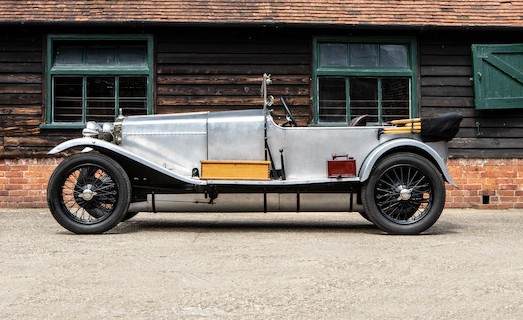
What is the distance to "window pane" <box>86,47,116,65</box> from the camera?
1148cm

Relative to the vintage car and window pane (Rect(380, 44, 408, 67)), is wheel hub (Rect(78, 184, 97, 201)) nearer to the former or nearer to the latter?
the vintage car

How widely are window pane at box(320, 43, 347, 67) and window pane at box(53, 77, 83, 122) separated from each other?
4092mm

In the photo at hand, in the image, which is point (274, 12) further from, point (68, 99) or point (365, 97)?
point (68, 99)

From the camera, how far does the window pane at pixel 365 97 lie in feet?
38.4

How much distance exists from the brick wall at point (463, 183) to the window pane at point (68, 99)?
0.81m

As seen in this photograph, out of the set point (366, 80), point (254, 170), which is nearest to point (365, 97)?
point (366, 80)

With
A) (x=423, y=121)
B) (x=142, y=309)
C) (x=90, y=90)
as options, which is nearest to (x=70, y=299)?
(x=142, y=309)

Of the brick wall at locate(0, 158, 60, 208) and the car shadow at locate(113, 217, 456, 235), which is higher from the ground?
the brick wall at locate(0, 158, 60, 208)

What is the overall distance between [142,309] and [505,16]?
32.4ft

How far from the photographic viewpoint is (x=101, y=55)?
1151cm

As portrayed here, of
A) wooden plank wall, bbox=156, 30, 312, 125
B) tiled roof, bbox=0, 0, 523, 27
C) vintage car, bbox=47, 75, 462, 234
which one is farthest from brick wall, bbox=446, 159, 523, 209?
vintage car, bbox=47, 75, 462, 234

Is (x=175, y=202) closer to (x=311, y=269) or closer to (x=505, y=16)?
(x=311, y=269)

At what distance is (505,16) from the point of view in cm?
1175

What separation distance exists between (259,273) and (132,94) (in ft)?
23.8
